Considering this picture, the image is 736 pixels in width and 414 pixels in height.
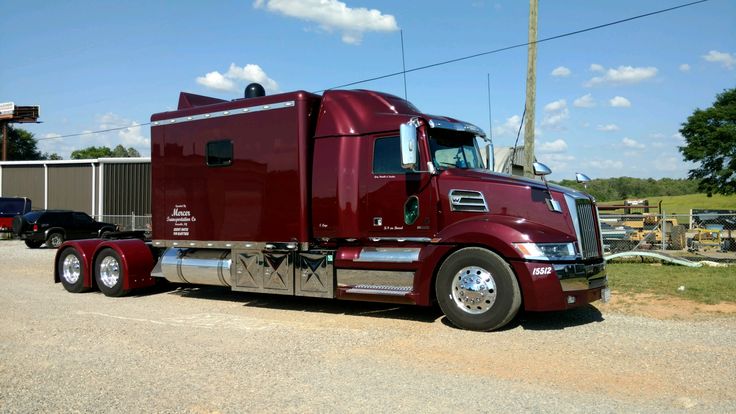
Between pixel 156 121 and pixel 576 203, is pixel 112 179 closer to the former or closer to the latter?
pixel 156 121

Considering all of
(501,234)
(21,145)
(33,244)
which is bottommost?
(33,244)

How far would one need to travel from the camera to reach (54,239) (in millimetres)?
24734

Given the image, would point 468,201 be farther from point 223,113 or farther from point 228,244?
point 223,113

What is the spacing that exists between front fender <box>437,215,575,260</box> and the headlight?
0.05 metres

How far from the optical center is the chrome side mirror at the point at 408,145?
25.0 ft

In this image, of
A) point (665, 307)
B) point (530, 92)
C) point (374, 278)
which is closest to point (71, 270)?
point (374, 278)

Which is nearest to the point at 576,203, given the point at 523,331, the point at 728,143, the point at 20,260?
the point at 523,331

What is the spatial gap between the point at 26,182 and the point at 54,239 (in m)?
19.6

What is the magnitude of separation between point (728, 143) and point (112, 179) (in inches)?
1877

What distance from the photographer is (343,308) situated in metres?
9.32

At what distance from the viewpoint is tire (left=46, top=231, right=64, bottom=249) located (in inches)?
965

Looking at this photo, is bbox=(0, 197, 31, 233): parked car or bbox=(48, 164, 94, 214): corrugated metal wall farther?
bbox=(48, 164, 94, 214): corrugated metal wall

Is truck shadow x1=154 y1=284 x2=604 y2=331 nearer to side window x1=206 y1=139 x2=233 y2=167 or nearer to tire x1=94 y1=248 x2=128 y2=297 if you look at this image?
tire x1=94 y1=248 x2=128 y2=297

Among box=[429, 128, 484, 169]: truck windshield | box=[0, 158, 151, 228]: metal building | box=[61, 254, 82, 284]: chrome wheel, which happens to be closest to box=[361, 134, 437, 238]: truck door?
box=[429, 128, 484, 169]: truck windshield
